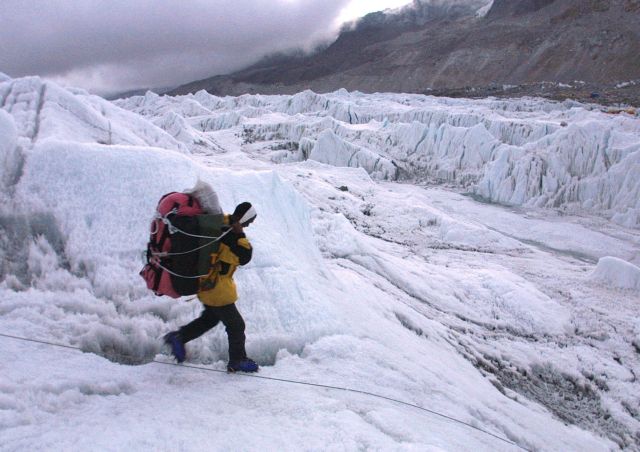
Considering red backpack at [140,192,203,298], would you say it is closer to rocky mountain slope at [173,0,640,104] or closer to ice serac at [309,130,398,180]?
ice serac at [309,130,398,180]

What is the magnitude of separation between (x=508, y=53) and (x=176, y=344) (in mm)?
104944

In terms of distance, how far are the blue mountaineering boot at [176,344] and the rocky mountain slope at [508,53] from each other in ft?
172

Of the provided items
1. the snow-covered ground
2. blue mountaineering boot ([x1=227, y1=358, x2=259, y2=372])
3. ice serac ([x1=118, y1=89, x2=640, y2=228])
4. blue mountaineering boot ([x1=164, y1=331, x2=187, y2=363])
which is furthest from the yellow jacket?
ice serac ([x1=118, y1=89, x2=640, y2=228])

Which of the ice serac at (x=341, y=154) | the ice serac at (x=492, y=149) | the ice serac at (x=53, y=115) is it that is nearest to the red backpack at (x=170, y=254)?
the ice serac at (x=53, y=115)

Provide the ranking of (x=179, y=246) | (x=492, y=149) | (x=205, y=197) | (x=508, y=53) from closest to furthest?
1. (x=179, y=246)
2. (x=205, y=197)
3. (x=492, y=149)
4. (x=508, y=53)

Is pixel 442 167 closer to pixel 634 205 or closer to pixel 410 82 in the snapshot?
pixel 634 205

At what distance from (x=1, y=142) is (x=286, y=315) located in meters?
2.81

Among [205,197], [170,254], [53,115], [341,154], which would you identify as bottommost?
[341,154]

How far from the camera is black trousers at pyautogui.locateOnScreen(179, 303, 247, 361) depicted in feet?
9.05

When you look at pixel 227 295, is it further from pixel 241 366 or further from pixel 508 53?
pixel 508 53

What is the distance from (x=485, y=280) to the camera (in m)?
7.95

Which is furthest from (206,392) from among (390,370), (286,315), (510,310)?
(510,310)

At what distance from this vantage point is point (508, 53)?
299 ft

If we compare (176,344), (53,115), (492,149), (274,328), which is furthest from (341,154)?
(176,344)
